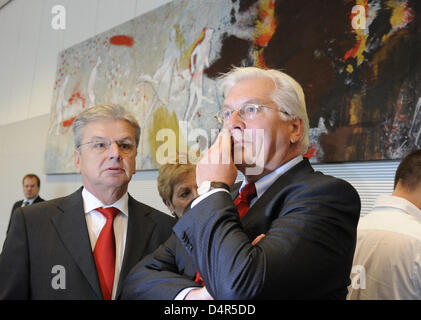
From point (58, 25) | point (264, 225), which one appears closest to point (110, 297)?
point (264, 225)

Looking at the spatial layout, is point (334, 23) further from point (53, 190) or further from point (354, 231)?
point (53, 190)

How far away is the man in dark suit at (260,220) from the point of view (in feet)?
4.53

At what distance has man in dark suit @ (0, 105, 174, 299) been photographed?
2.01 metres

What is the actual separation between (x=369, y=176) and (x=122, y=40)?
4.45m

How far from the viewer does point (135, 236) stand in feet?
7.48

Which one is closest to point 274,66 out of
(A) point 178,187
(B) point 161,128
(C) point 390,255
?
(A) point 178,187

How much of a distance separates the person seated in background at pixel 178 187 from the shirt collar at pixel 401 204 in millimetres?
1347

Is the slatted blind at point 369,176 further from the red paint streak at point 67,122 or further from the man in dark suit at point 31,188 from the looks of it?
the man in dark suit at point 31,188

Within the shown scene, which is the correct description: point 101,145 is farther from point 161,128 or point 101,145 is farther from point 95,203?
point 161,128

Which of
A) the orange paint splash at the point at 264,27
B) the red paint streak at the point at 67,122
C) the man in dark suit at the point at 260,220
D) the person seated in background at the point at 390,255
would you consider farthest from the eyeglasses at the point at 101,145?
the red paint streak at the point at 67,122

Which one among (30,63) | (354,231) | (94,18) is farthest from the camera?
(30,63)

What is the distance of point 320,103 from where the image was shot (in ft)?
12.3

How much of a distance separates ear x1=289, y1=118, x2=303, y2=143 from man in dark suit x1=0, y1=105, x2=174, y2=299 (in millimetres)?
931

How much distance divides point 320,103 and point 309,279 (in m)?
2.57
